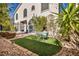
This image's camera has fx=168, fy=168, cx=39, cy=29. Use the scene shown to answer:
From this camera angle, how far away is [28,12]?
1.84m

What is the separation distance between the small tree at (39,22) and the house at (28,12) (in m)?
0.04

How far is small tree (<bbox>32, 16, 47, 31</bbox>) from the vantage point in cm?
178

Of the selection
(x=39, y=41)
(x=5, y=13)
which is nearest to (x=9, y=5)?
(x=5, y=13)

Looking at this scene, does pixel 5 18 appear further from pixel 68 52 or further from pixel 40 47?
pixel 68 52

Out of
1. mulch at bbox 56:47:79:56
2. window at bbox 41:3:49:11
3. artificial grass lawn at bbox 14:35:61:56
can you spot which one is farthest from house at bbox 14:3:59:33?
mulch at bbox 56:47:79:56

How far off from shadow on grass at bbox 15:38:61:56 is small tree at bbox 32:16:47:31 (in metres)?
0.15

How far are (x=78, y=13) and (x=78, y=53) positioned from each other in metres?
0.42

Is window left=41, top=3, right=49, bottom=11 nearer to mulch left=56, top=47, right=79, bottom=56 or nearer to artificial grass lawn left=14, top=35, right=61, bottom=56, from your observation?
artificial grass lawn left=14, top=35, right=61, bottom=56

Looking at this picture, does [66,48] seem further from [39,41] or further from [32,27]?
[32,27]

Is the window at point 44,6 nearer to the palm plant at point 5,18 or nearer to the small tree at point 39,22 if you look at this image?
the small tree at point 39,22

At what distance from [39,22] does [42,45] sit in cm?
25

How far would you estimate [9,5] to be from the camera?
5.88 feet

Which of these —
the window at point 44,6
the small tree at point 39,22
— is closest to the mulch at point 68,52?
the small tree at point 39,22

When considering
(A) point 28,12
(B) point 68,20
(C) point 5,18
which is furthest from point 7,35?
(B) point 68,20
